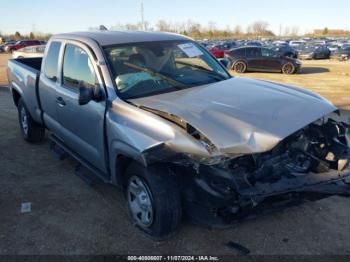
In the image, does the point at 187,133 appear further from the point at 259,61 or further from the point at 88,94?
the point at 259,61

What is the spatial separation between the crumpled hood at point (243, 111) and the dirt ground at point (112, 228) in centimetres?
113

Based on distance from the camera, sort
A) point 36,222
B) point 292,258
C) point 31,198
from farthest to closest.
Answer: point 31,198 → point 36,222 → point 292,258

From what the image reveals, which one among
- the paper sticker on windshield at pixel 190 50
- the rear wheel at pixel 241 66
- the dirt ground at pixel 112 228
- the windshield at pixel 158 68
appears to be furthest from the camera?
the rear wheel at pixel 241 66

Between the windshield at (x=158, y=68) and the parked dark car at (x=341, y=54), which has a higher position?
the windshield at (x=158, y=68)

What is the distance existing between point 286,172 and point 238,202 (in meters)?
0.64

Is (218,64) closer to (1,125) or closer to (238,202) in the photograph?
(238,202)

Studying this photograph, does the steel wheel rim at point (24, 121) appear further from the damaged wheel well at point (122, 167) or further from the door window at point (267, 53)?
the door window at point (267, 53)

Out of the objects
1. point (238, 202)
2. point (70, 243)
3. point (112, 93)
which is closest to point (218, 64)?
point (112, 93)

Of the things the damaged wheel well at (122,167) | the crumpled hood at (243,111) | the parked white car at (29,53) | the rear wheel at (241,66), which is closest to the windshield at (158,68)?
the crumpled hood at (243,111)

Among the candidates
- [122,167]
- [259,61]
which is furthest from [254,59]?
[122,167]

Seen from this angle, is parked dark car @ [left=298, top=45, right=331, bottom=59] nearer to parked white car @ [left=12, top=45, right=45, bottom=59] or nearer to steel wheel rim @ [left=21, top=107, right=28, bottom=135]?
parked white car @ [left=12, top=45, right=45, bottom=59]

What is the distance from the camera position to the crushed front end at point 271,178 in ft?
9.95

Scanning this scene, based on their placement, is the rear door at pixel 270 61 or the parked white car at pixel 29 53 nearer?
the parked white car at pixel 29 53

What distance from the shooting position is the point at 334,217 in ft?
12.8
